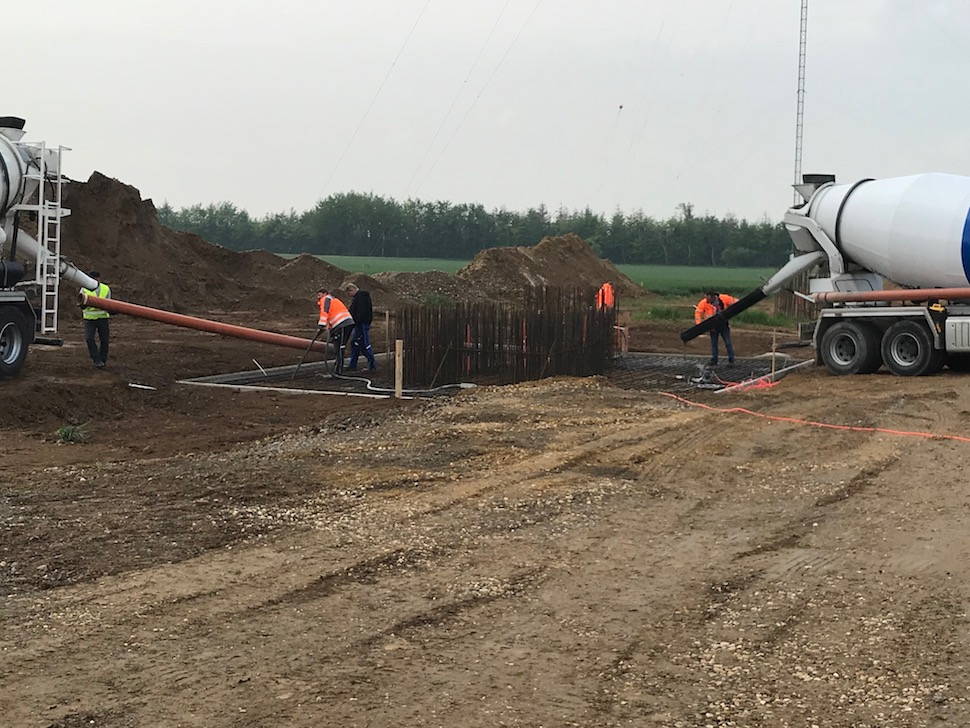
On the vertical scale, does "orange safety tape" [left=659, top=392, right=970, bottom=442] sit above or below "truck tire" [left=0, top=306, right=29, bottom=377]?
below

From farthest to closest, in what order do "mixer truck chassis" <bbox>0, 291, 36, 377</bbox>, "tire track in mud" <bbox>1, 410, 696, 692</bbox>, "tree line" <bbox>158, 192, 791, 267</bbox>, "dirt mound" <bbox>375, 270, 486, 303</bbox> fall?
"tree line" <bbox>158, 192, 791, 267</bbox> < "dirt mound" <bbox>375, 270, 486, 303</bbox> < "mixer truck chassis" <bbox>0, 291, 36, 377</bbox> < "tire track in mud" <bbox>1, 410, 696, 692</bbox>

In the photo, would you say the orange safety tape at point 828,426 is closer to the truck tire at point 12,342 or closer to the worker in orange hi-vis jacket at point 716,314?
the worker in orange hi-vis jacket at point 716,314

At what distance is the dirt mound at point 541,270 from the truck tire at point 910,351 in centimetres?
2425

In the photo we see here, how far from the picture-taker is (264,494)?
9391 mm

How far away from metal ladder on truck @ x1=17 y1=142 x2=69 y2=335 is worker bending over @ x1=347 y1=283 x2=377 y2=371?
15.4 ft

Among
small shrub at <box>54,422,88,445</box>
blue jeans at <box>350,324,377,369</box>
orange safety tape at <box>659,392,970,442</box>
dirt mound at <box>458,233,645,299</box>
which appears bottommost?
small shrub at <box>54,422,88,445</box>

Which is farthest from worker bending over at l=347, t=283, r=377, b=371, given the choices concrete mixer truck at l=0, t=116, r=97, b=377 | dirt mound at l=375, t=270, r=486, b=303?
dirt mound at l=375, t=270, r=486, b=303

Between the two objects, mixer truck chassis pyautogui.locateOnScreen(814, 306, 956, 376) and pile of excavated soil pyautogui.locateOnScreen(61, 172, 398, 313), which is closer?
mixer truck chassis pyautogui.locateOnScreen(814, 306, 956, 376)

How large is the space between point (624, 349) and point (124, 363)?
9.75 m

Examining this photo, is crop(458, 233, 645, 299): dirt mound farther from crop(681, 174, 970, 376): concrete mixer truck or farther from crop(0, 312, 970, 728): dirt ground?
crop(0, 312, 970, 728): dirt ground

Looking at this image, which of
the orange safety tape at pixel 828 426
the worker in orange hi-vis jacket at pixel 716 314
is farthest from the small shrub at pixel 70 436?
the worker in orange hi-vis jacket at pixel 716 314

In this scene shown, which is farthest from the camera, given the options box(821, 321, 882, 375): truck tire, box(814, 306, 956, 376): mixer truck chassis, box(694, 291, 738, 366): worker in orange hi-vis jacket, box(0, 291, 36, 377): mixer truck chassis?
box(694, 291, 738, 366): worker in orange hi-vis jacket

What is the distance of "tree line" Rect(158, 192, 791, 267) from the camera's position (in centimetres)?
7512

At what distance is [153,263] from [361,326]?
64.3 feet
